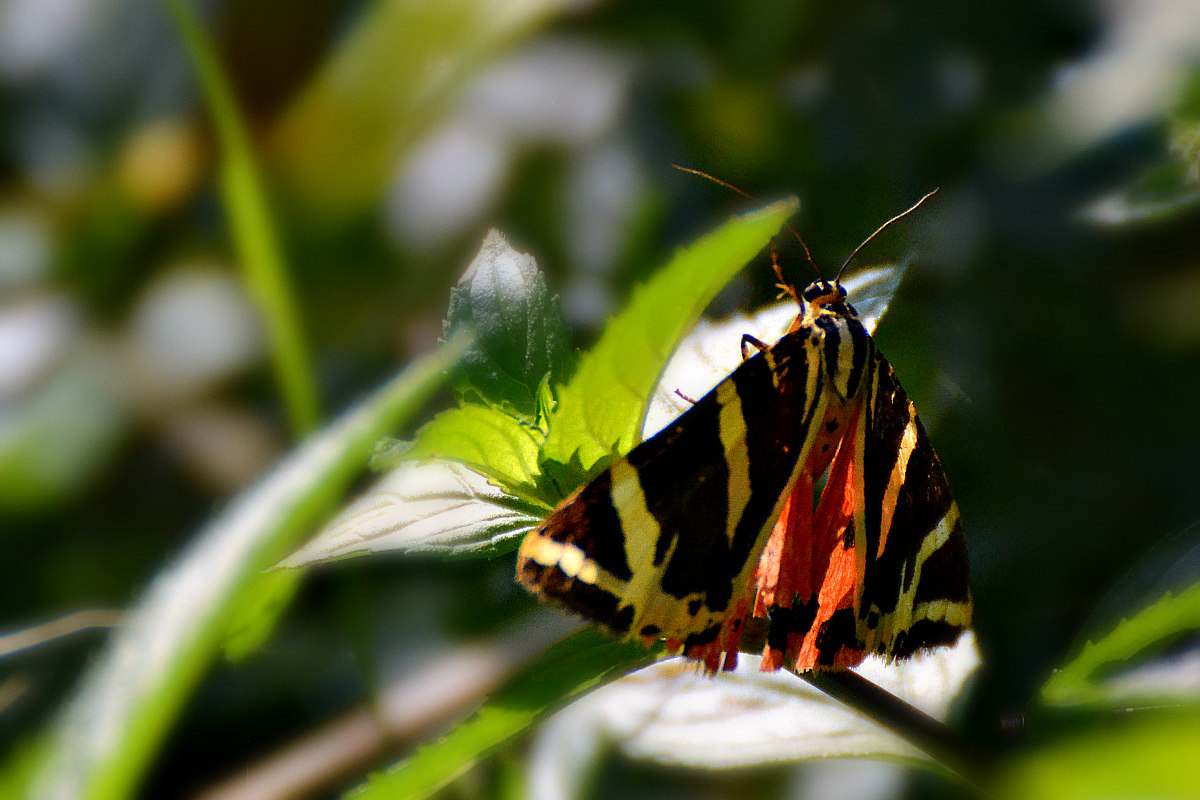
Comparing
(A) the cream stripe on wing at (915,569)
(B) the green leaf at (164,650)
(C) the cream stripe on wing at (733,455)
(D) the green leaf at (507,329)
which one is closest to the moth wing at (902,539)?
(A) the cream stripe on wing at (915,569)

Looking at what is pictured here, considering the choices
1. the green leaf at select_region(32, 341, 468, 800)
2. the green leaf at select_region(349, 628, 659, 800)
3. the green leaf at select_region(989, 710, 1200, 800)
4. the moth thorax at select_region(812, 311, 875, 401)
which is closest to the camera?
the green leaf at select_region(989, 710, 1200, 800)

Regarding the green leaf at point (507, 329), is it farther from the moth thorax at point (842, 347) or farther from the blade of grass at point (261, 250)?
the blade of grass at point (261, 250)

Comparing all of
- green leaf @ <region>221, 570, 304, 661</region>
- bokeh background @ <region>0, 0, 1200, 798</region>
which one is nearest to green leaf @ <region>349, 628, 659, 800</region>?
green leaf @ <region>221, 570, 304, 661</region>

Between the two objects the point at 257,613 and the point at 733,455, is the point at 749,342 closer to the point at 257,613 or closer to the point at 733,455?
the point at 733,455

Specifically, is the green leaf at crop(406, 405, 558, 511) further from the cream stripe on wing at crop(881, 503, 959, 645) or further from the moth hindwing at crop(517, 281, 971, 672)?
the cream stripe on wing at crop(881, 503, 959, 645)

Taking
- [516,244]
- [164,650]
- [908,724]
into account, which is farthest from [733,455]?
[516,244]

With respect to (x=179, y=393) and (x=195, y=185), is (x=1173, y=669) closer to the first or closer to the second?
(x=179, y=393)
